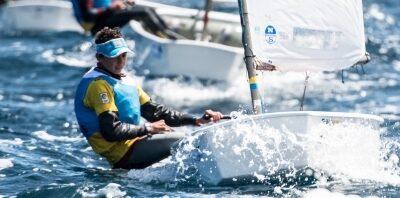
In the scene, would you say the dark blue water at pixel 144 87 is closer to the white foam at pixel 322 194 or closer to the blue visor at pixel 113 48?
the white foam at pixel 322 194

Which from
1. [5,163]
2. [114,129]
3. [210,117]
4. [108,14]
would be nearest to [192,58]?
[108,14]

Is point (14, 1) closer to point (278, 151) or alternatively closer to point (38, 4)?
point (38, 4)

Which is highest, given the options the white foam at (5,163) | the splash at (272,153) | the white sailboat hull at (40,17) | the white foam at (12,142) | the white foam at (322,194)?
the splash at (272,153)

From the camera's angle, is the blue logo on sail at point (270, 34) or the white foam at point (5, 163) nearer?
the blue logo on sail at point (270, 34)

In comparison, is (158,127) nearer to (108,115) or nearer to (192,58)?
(108,115)

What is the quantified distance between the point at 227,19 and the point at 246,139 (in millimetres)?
7704

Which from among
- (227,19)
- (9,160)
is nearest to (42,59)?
(227,19)

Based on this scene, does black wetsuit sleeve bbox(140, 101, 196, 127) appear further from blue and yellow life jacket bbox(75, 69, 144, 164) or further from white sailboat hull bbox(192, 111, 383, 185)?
white sailboat hull bbox(192, 111, 383, 185)

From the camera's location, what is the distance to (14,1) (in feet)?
Answer: 59.1

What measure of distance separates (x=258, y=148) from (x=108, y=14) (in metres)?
7.34

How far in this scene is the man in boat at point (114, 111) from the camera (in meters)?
7.04

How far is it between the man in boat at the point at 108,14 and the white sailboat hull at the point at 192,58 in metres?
0.57

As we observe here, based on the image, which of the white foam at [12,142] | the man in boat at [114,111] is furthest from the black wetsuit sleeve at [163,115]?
the white foam at [12,142]

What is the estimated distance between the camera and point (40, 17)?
Answer: 56.4ft
